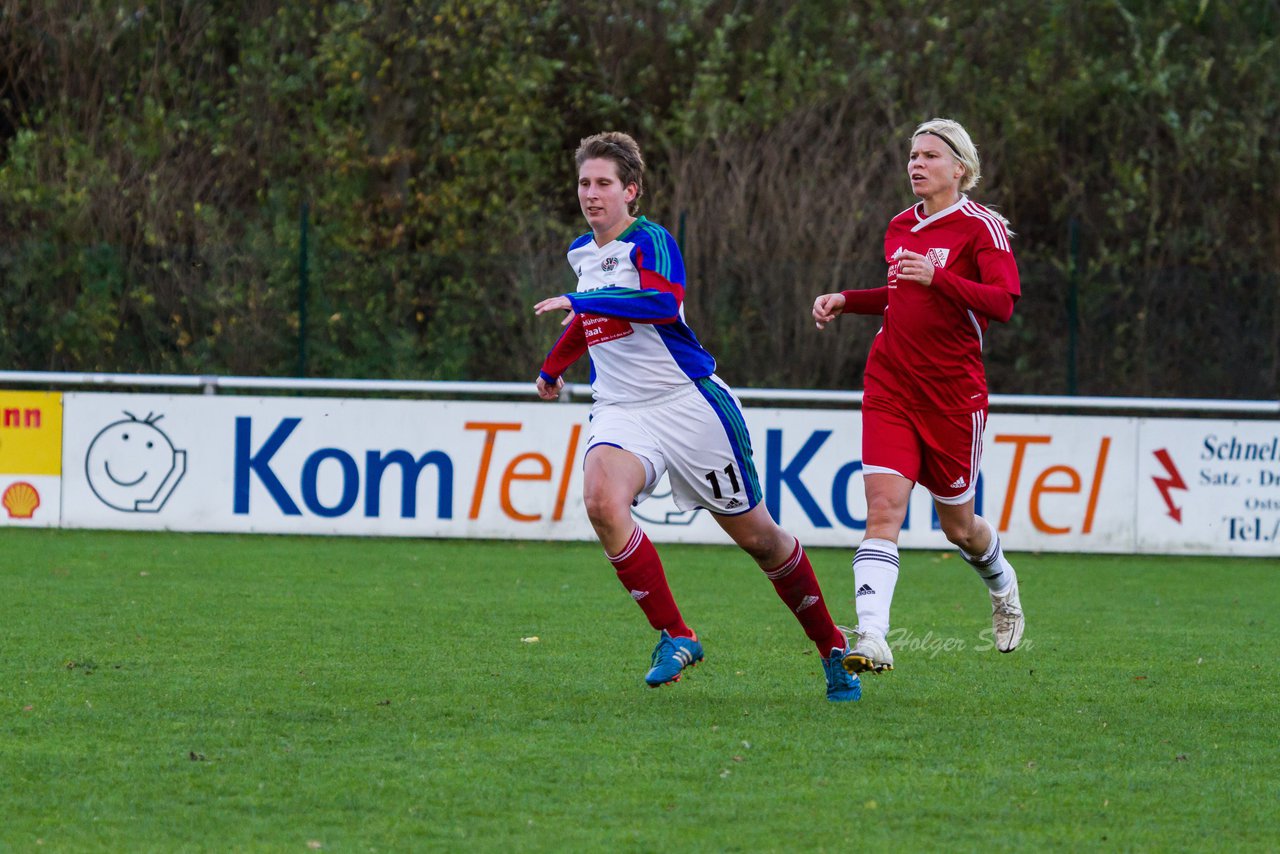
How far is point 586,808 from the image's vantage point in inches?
169

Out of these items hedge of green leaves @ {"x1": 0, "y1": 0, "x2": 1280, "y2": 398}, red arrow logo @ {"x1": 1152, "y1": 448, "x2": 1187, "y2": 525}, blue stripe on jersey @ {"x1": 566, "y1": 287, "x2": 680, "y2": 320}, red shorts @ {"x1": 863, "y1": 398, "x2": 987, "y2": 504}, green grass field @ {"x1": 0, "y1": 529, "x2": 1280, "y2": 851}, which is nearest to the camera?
green grass field @ {"x1": 0, "y1": 529, "x2": 1280, "y2": 851}

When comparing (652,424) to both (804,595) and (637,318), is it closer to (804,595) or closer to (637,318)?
(637,318)

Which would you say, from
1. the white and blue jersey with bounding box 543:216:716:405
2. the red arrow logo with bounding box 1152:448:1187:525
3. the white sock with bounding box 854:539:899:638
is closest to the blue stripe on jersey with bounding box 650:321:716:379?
the white and blue jersey with bounding box 543:216:716:405

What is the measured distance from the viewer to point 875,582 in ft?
19.0

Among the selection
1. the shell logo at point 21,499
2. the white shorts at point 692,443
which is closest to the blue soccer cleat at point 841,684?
the white shorts at point 692,443

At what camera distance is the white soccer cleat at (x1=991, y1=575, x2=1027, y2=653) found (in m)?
6.70

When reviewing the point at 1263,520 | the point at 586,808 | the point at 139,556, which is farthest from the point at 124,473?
the point at 586,808

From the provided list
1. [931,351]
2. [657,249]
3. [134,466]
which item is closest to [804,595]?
[931,351]

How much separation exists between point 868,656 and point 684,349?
1.29 meters

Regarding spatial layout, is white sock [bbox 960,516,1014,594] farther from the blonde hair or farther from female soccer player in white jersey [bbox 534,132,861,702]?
the blonde hair

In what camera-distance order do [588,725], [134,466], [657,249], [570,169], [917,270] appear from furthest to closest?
[570,169]
[134,466]
[657,249]
[917,270]
[588,725]

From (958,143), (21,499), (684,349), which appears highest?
(958,143)

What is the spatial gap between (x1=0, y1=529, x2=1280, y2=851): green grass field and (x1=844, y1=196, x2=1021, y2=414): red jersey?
1.06m

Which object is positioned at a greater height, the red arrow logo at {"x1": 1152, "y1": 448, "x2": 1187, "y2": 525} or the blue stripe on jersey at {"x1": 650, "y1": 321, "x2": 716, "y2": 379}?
the blue stripe on jersey at {"x1": 650, "y1": 321, "x2": 716, "y2": 379}
